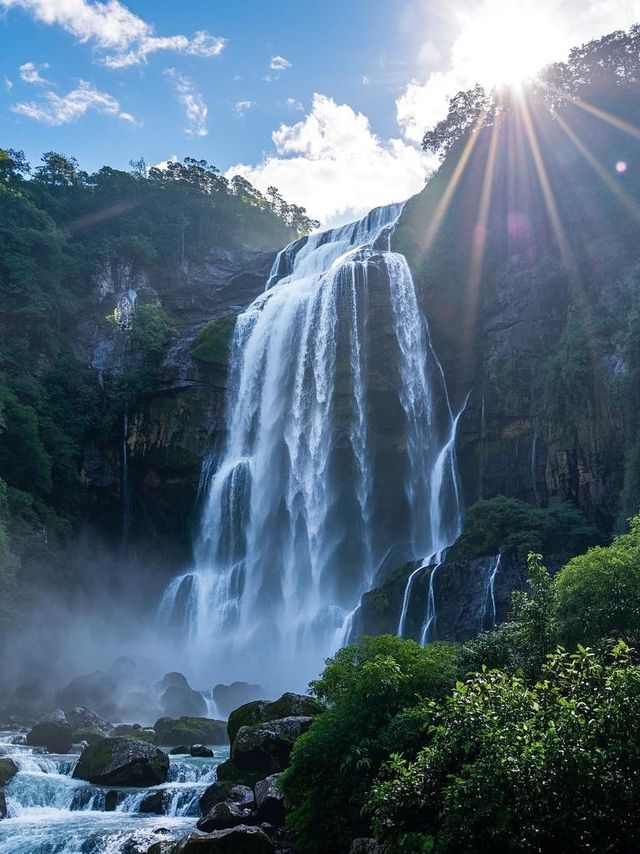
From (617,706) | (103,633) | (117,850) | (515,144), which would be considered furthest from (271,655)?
(515,144)

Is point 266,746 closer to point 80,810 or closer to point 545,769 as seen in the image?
point 80,810

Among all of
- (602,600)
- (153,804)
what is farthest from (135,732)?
(602,600)

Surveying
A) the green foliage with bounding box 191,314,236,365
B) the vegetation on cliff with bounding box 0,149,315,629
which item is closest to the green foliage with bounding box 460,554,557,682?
the vegetation on cliff with bounding box 0,149,315,629

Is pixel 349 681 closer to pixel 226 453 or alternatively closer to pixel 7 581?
pixel 7 581

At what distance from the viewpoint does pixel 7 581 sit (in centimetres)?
2978

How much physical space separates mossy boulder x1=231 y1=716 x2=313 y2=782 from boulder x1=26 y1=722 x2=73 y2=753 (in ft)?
26.6

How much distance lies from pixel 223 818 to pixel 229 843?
2.57 meters

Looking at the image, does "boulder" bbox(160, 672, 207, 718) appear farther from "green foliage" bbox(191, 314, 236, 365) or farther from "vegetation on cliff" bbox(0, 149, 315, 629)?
"green foliage" bbox(191, 314, 236, 365)

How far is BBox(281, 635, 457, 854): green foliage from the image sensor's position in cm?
1099

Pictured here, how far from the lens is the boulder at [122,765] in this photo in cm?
1742

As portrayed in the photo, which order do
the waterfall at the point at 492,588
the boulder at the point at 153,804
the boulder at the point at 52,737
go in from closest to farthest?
the boulder at the point at 153,804 → the boulder at the point at 52,737 → the waterfall at the point at 492,588

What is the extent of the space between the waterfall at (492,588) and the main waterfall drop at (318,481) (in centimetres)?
764

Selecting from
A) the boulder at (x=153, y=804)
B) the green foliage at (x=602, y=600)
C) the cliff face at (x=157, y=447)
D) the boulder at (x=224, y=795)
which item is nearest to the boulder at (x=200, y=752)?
the boulder at (x=153, y=804)

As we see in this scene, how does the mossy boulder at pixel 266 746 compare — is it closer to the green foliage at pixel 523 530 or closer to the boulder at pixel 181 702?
the green foliage at pixel 523 530
